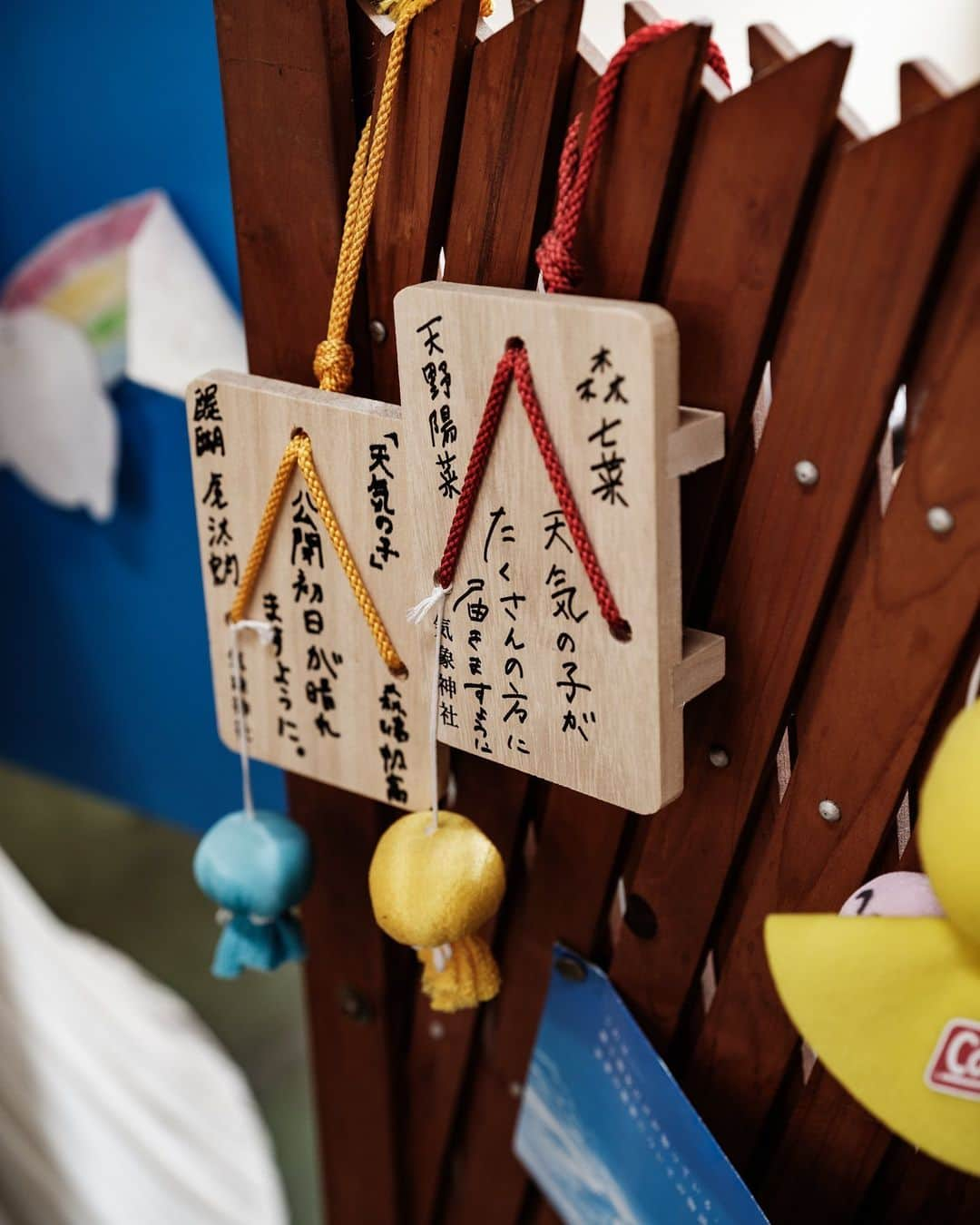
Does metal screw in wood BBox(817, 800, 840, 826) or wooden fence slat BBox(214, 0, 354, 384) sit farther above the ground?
wooden fence slat BBox(214, 0, 354, 384)

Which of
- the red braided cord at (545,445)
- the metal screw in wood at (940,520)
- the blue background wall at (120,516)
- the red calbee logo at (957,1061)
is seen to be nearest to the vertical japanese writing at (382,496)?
the red braided cord at (545,445)

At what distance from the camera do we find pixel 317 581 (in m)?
0.85

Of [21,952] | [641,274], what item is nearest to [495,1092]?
[641,274]

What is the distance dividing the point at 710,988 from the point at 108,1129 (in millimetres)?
1242

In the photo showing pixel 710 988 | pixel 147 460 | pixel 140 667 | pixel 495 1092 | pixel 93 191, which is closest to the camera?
pixel 710 988

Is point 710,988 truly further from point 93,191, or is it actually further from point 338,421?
point 93,191

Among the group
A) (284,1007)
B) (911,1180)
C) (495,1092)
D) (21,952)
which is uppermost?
(911,1180)

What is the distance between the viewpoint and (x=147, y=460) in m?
2.04

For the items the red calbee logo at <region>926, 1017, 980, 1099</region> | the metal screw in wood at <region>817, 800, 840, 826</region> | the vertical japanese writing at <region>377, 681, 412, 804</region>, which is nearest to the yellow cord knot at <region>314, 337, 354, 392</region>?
the vertical japanese writing at <region>377, 681, 412, 804</region>

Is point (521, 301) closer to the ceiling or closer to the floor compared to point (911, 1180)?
closer to the ceiling

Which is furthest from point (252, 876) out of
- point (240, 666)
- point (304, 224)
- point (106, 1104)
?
point (106, 1104)

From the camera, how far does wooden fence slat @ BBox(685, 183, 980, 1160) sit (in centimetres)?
61

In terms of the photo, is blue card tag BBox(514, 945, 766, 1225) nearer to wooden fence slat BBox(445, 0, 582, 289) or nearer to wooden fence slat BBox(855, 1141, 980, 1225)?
wooden fence slat BBox(855, 1141, 980, 1225)

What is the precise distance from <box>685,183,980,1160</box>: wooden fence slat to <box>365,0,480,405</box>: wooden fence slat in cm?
33
